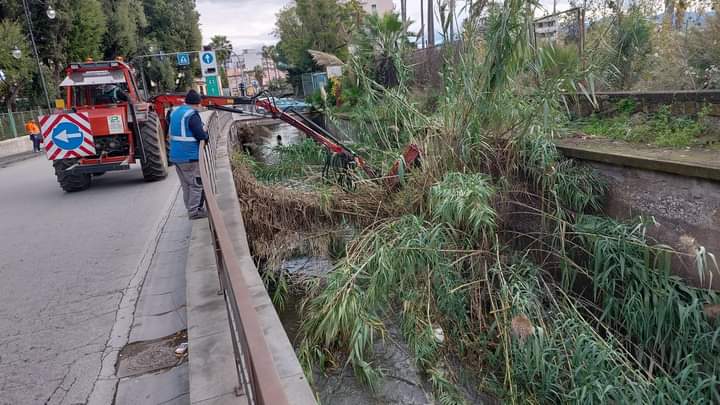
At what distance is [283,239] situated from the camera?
5844 millimetres

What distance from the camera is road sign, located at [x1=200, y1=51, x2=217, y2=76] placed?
1914cm

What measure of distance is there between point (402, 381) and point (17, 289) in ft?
12.6

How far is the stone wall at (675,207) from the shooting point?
4062 millimetres

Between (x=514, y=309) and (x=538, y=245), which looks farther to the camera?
(x=538, y=245)

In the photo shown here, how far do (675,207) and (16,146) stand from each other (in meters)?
23.6

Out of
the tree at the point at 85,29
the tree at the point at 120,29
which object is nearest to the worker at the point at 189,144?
the tree at the point at 85,29

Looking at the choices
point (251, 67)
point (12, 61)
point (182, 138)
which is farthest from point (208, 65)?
point (251, 67)

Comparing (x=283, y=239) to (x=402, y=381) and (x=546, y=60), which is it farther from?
(x=546, y=60)

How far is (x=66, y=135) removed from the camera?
347 inches

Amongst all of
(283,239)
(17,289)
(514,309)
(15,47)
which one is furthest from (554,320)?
(15,47)

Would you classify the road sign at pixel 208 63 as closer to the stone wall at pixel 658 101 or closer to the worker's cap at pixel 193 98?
the worker's cap at pixel 193 98

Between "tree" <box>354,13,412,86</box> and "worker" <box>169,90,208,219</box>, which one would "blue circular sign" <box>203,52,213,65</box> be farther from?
"worker" <box>169,90,208,219</box>

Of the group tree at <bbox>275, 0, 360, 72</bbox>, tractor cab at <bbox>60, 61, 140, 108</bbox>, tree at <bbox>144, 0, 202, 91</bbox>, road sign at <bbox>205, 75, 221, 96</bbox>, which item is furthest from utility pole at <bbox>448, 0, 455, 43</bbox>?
tree at <bbox>144, 0, 202, 91</bbox>

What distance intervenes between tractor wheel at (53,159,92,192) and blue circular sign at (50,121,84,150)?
1.50 feet
